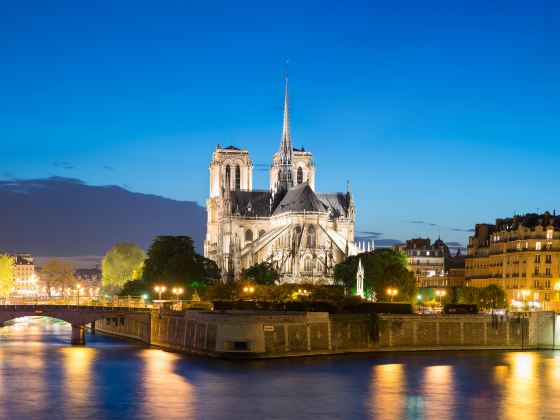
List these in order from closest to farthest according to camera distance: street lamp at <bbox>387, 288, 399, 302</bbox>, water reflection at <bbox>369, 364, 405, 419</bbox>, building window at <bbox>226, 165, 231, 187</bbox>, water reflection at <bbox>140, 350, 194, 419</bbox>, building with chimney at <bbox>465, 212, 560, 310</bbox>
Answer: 1. water reflection at <bbox>140, 350, 194, 419</bbox>
2. water reflection at <bbox>369, 364, 405, 419</bbox>
3. street lamp at <bbox>387, 288, 399, 302</bbox>
4. building with chimney at <bbox>465, 212, 560, 310</bbox>
5. building window at <bbox>226, 165, 231, 187</bbox>

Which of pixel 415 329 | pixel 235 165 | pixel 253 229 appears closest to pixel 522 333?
pixel 415 329

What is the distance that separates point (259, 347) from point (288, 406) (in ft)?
54.8

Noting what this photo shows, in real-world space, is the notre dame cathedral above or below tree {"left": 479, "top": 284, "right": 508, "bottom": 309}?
above

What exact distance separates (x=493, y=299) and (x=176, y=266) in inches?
1182

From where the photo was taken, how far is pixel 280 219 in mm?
141625

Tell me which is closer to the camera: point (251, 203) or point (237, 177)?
point (251, 203)

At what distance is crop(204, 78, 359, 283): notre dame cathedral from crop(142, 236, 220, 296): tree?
518 inches

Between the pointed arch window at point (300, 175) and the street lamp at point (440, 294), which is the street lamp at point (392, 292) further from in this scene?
the pointed arch window at point (300, 175)

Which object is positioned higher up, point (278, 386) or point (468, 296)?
point (468, 296)

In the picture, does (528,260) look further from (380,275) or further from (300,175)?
(300,175)

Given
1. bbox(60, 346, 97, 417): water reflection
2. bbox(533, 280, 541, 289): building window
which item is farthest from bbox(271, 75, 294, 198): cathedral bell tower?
bbox(60, 346, 97, 417): water reflection

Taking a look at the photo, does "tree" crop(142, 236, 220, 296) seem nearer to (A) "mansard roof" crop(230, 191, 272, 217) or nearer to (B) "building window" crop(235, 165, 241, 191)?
(A) "mansard roof" crop(230, 191, 272, 217)

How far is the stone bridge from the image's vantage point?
270ft

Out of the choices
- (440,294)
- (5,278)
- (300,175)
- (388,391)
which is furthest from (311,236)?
(388,391)
